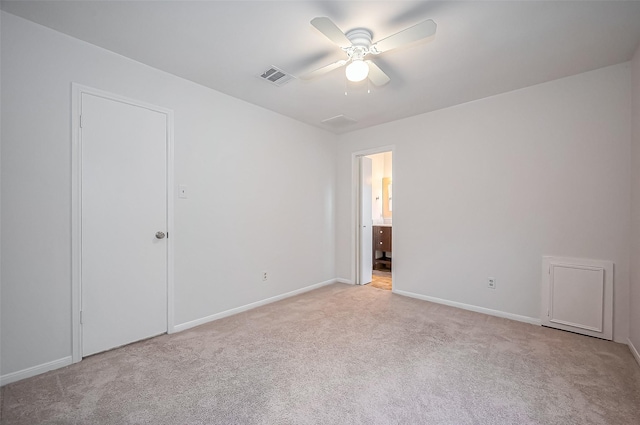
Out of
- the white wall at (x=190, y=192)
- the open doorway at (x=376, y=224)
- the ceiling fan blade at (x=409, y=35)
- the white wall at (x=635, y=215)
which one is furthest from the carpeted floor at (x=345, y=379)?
the ceiling fan blade at (x=409, y=35)

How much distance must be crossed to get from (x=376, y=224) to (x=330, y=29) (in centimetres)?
474

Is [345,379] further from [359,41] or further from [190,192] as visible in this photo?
[359,41]

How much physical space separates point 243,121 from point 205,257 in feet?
5.48

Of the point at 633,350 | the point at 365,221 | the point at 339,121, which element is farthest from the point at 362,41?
the point at 633,350

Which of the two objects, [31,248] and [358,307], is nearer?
[31,248]

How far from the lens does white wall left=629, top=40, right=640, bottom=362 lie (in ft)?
7.47

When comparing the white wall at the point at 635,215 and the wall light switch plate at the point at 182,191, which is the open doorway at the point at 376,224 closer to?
the white wall at the point at 635,215

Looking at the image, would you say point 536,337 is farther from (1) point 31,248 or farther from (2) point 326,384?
(1) point 31,248

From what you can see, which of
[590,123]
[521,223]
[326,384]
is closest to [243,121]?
[326,384]

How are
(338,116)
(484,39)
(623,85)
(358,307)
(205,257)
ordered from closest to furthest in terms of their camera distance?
(484,39), (623,85), (205,257), (358,307), (338,116)

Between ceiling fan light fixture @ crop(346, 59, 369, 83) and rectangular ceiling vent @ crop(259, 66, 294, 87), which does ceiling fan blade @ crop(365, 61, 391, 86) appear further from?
rectangular ceiling vent @ crop(259, 66, 294, 87)

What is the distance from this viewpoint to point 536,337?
8.73ft

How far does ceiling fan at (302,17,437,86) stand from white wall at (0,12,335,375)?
4.60 ft

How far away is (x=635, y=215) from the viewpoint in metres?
2.36
